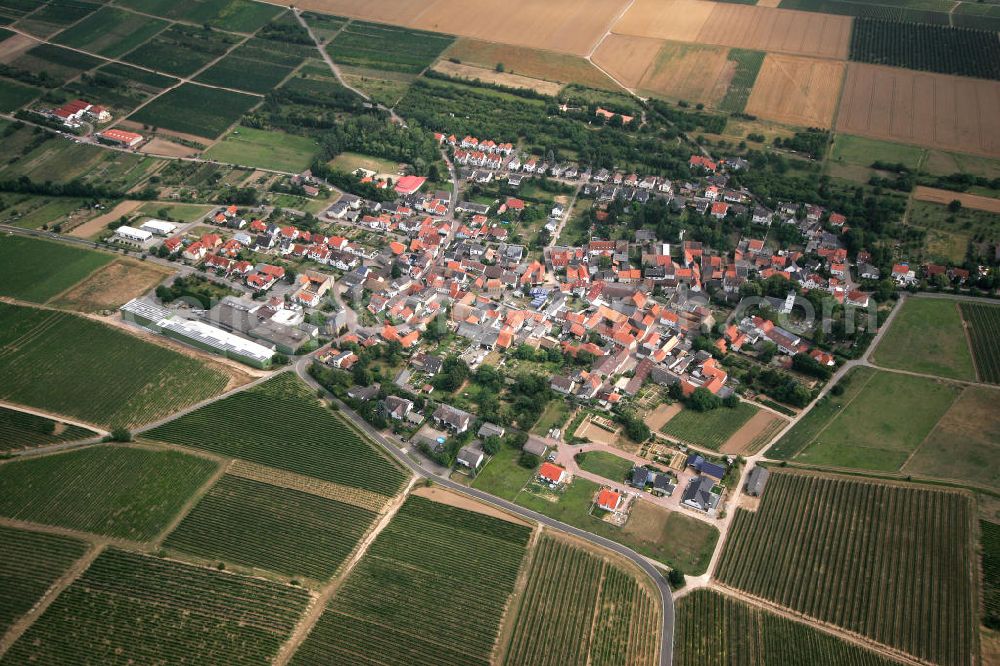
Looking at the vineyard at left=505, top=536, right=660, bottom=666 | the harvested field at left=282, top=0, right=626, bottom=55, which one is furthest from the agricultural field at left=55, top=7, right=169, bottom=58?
the vineyard at left=505, top=536, right=660, bottom=666

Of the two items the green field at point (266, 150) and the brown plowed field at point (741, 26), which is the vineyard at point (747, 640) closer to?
the green field at point (266, 150)

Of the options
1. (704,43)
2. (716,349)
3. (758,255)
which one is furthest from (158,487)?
(704,43)

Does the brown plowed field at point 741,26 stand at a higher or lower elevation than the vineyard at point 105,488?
higher

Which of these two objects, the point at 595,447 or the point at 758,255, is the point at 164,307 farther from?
the point at 758,255

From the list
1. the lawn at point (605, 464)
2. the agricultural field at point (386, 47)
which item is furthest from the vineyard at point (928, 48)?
the lawn at point (605, 464)

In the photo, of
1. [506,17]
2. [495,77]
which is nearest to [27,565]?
[495,77]

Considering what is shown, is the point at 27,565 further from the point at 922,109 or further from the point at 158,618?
the point at 922,109

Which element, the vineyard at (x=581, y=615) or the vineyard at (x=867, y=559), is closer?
the vineyard at (x=581, y=615)
